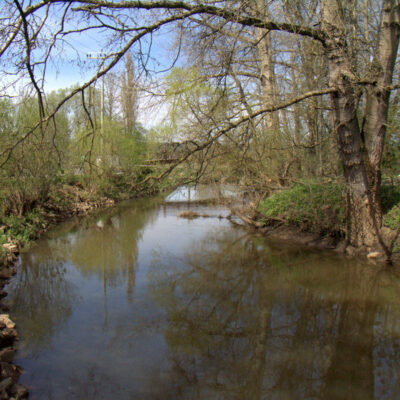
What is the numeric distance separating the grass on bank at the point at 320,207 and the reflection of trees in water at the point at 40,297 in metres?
6.10

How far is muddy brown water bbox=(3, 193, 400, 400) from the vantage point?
388 cm

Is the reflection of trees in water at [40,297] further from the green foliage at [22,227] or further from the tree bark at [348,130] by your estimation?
the tree bark at [348,130]

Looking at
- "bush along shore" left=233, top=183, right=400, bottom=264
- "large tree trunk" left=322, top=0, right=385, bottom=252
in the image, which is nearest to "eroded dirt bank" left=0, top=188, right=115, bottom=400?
"large tree trunk" left=322, top=0, right=385, bottom=252

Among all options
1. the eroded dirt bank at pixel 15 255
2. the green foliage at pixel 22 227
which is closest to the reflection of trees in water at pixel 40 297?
the eroded dirt bank at pixel 15 255

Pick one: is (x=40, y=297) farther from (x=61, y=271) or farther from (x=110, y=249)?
(x=110, y=249)

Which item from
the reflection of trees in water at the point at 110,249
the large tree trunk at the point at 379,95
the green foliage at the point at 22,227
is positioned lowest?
the reflection of trees in water at the point at 110,249

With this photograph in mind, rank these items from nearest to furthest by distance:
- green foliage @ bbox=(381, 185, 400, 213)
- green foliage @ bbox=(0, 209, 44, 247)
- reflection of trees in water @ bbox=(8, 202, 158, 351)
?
reflection of trees in water @ bbox=(8, 202, 158, 351)
green foliage @ bbox=(381, 185, 400, 213)
green foliage @ bbox=(0, 209, 44, 247)

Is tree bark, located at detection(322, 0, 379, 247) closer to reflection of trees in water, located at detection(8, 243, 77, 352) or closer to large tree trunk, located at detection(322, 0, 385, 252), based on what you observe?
large tree trunk, located at detection(322, 0, 385, 252)

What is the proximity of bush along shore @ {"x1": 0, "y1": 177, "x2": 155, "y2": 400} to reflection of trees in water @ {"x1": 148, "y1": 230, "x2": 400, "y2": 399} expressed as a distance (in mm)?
1689

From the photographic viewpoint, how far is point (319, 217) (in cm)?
955

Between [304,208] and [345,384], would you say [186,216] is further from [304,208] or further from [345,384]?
[345,384]

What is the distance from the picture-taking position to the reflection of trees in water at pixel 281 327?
389 cm

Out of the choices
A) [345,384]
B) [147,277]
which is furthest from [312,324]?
[147,277]

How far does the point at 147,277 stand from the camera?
7.28 meters
